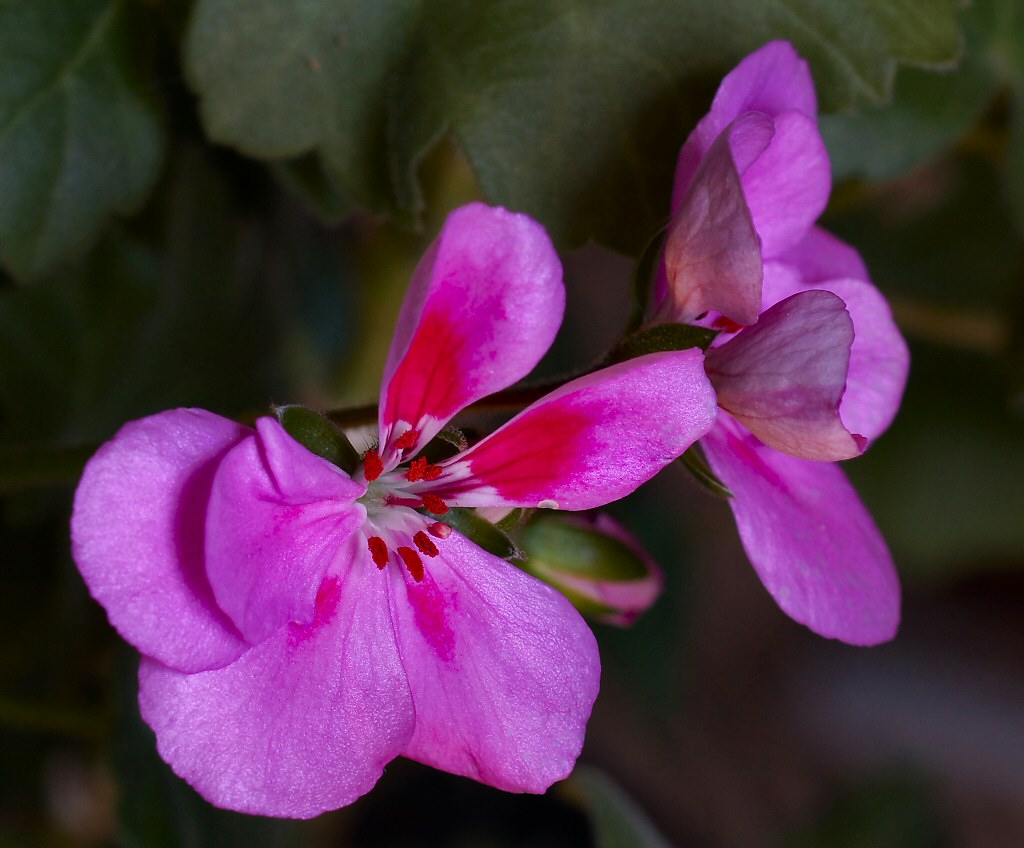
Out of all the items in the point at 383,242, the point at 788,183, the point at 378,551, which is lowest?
the point at 383,242

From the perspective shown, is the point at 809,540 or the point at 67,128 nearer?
the point at 809,540

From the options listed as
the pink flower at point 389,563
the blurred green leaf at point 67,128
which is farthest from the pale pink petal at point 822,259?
the blurred green leaf at point 67,128

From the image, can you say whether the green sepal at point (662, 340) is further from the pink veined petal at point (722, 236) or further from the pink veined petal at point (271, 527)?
the pink veined petal at point (271, 527)

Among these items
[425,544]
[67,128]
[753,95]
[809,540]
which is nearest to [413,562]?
[425,544]

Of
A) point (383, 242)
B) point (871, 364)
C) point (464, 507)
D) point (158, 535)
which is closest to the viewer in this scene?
point (158, 535)

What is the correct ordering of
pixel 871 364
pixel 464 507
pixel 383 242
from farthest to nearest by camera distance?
1. pixel 383 242
2. pixel 871 364
3. pixel 464 507

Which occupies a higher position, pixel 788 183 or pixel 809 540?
pixel 788 183

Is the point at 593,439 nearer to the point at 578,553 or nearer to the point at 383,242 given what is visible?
the point at 578,553

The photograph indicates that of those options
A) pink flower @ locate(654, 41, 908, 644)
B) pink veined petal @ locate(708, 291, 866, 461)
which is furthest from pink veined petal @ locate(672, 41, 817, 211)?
pink veined petal @ locate(708, 291, 866, 461)
